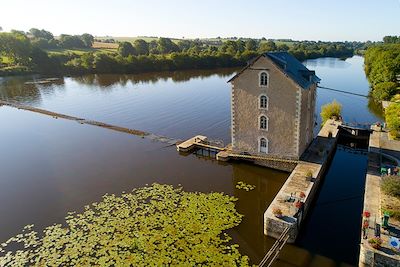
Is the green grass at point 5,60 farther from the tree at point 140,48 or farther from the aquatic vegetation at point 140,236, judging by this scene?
the aquatic vegetation at point 140,236

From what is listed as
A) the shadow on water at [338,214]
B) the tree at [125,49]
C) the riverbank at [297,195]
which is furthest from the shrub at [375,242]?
the tree at [125,49]

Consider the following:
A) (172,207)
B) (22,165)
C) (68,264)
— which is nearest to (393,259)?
(172,207)

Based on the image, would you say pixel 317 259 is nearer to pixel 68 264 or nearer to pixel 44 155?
pixel 68 264

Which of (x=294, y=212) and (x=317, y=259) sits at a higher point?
(x=294, y=212)

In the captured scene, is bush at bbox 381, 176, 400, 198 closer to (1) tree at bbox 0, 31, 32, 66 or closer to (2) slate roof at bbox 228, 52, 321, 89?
(2) slate roof at bbox 228, 52, 321, 89

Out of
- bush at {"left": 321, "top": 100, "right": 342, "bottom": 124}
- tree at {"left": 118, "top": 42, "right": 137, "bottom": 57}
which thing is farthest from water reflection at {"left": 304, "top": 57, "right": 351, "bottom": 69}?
bush at {"left": 321, "top": 100, "right": 342, "bottom": 124}

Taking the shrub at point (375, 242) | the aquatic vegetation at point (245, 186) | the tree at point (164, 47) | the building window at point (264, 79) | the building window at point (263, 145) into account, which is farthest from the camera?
the tree at point (164, 47)

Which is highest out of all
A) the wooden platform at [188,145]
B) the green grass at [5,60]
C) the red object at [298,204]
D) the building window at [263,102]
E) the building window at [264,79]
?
the green grass at [5,60]
